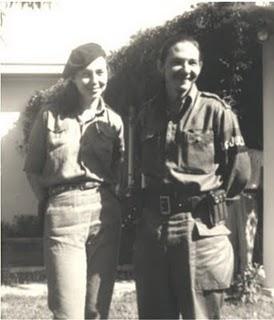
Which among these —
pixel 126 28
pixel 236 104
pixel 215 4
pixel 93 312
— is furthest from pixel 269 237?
pixel 126 28

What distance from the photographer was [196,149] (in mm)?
3127

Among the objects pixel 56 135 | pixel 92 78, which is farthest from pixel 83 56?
pixel 56 135

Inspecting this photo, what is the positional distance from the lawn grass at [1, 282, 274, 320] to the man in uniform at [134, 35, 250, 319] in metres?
2.44

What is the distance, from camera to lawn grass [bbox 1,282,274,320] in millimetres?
5629

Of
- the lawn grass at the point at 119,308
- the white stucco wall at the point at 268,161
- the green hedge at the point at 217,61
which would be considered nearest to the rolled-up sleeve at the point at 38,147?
the lawn grass at the point at 119,308

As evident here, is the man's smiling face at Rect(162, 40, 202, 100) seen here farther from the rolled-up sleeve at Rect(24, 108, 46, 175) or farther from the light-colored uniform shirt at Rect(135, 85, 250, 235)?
the rolled-up sleeve at Rect(24, 108, 46, 175)

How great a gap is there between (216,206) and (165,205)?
232mm

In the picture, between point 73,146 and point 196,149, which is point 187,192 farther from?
point 73,146

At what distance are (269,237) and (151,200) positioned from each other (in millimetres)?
3140

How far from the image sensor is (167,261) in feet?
10.4

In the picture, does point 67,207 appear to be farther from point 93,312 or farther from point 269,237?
point 269,237

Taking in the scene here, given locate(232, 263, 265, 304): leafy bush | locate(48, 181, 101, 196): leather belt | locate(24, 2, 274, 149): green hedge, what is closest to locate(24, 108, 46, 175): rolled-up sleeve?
locate(48, 181, 101, 196): leather belt

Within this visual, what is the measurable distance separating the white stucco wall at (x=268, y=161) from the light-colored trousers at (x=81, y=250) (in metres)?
2.95

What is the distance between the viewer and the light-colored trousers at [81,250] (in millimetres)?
3311
